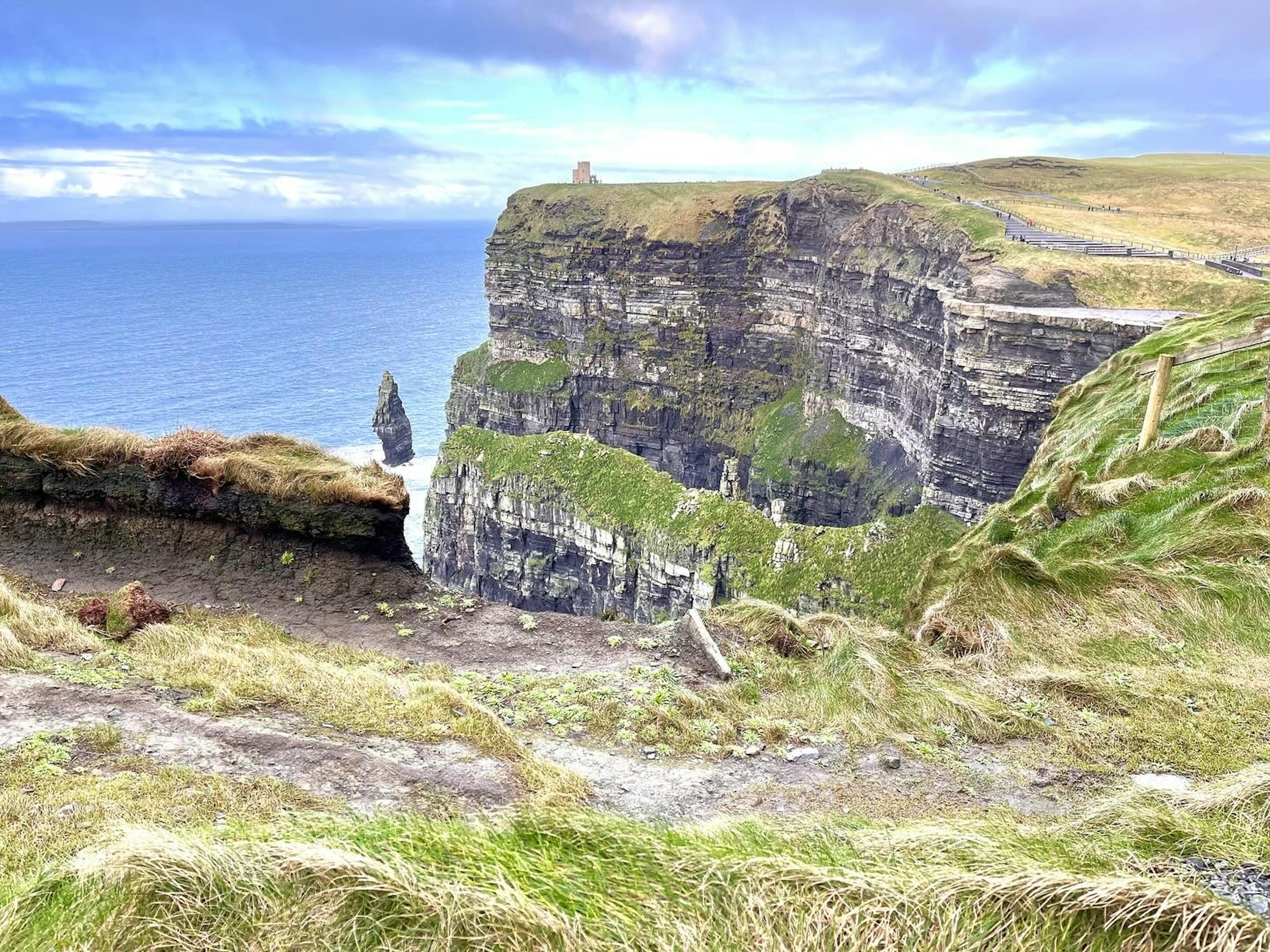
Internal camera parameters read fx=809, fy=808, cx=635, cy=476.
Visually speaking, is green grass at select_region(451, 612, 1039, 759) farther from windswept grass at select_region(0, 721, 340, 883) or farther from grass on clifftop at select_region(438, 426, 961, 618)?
grass on clifftop at select_region(438, 426, 961, 618)

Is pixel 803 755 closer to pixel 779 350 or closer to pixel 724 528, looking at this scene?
pixel 724 528

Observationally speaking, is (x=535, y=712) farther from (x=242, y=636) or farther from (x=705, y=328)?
(x=705, y=328)

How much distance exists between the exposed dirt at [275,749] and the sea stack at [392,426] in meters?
96.2

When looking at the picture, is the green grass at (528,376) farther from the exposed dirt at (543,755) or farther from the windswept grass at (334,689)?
the exposed dirt at (543,755)

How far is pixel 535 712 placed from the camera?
10078mm

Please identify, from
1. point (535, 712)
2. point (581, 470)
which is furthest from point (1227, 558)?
point (581, 470)

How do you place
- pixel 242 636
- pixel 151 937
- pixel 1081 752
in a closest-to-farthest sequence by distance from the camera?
pixel 151 937 < pixel 1081 752 < pixel 242 636

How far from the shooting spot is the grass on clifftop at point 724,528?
46719mm

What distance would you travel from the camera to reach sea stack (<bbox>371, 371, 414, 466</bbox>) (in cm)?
10438

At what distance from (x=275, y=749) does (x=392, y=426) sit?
338 feet

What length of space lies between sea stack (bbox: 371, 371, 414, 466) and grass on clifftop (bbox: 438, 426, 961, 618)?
41422 millimetres

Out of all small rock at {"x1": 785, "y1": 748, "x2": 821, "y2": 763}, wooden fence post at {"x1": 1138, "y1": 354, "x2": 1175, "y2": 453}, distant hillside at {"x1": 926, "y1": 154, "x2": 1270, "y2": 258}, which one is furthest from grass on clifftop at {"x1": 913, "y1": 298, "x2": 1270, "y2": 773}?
distant hillside at {"x1": 926, "y1": 154, "x2": 1270, "y2": 258}

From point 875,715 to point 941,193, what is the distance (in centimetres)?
8299

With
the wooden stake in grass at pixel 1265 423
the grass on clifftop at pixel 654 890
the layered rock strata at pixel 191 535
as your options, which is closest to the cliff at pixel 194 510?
the layered rock strata at pixel 191 535
